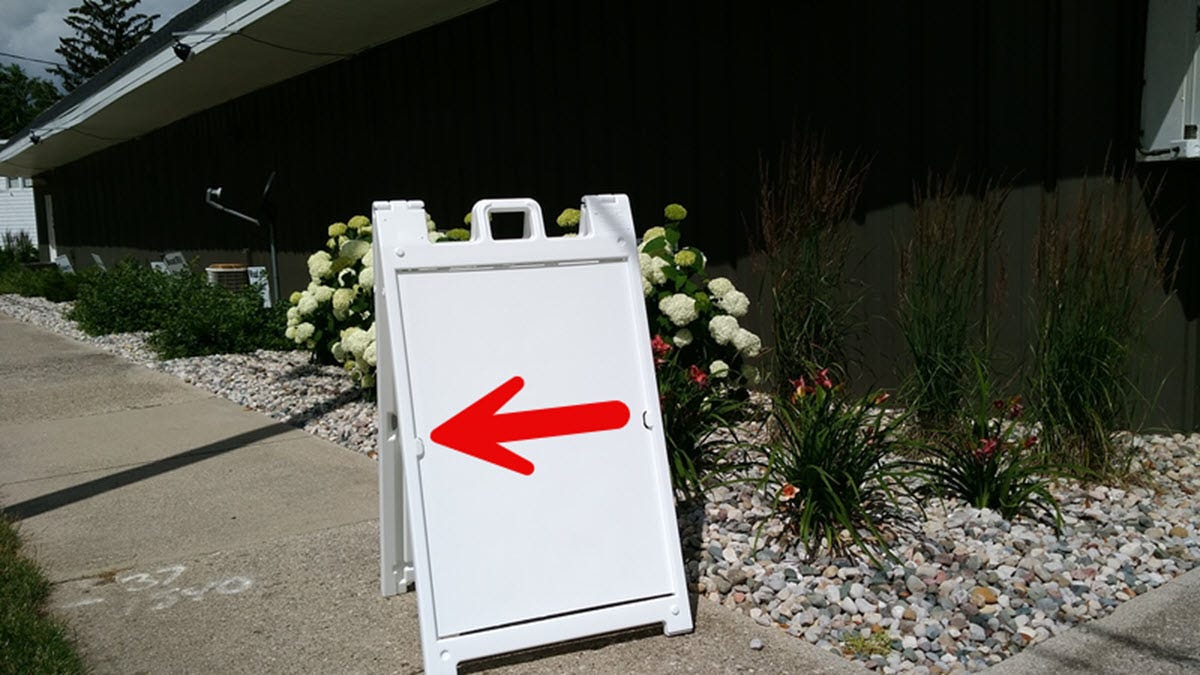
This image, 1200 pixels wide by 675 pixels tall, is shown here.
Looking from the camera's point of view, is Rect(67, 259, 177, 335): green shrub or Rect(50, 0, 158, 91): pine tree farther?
Rect(50, 0, 158, 91): pine tree

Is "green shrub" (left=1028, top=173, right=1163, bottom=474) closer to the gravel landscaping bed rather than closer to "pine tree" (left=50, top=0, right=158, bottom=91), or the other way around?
the gravel landscaping bed

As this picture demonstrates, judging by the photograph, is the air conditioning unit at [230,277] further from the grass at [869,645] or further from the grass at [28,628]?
the grass at [869,645]

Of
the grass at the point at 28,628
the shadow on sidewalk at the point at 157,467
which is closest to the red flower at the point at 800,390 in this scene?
the grass at the point at 28,628

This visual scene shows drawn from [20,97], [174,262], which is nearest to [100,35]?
[20,97]

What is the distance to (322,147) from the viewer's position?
11.8m

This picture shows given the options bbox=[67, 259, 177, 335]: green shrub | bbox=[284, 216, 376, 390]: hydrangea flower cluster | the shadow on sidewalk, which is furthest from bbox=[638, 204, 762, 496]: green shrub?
bbox=[67, 259, 177, 335]: green shrub

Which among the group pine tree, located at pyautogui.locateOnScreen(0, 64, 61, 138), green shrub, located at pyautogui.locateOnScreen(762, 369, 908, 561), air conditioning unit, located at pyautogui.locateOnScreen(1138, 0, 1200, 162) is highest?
pine tree, located at pyautogui.locateOnScreen(0, 64, 61, 138)

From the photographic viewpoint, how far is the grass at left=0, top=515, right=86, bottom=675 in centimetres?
311

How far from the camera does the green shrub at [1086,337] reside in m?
4.19

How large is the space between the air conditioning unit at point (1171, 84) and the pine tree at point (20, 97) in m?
73.5

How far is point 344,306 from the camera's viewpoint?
732 cm

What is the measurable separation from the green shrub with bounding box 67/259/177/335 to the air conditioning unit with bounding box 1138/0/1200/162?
33.5 feet

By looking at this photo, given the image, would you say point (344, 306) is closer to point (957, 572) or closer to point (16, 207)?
point (957, 572)

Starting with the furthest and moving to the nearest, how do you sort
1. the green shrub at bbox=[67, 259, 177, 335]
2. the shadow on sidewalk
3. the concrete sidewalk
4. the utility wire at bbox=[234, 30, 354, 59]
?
the green shrub at bbox=[67, 259, 177, 335], the utility wire at bbox=[234, 30, 354, 59], the shadow on sidewalk, the concrete sidewalk
